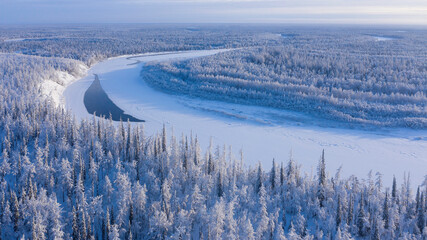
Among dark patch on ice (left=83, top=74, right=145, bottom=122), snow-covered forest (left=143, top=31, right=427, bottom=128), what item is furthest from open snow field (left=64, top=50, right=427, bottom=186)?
snow-covered forest (left=143, top=31, right=427, bottom=128)

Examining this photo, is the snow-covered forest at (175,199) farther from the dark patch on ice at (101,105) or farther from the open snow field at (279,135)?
the dark patch on ice at (101,105)

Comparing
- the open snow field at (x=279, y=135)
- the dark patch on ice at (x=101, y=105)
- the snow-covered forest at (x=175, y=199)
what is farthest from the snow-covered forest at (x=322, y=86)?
the snow-covered forest at (x=175, y=199)

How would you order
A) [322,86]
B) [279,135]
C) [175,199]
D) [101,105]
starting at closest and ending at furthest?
[175,199], [279,135], [101,105], [322,86]

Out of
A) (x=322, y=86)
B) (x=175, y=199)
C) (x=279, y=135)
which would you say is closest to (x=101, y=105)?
(x=279, y=135)

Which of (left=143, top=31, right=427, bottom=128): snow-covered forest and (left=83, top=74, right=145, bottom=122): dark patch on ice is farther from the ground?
(left=143, top=31, right=427, bottom=128): snow-covered forest

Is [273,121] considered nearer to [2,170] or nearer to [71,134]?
[71,134]

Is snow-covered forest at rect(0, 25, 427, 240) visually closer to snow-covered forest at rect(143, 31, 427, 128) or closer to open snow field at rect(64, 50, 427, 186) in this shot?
open snow field at rect(64, 50, 427, 186)

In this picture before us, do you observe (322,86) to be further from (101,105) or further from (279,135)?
(101,105)
